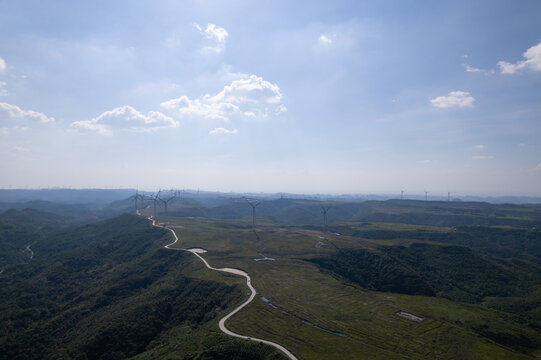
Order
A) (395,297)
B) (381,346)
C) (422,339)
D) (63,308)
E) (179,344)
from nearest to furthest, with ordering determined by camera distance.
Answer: (381,346) < (422,339) < (179,344) < (395,297) < (63,308)

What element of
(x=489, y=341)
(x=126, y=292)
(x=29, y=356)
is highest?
(x=489, y=341)

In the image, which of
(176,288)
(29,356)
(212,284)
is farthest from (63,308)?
(212,284)

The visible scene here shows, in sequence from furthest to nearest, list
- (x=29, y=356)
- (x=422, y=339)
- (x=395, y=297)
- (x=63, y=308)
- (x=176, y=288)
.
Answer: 1. (x=63, y=308)
2. (x=176, y=288)
3. (x=395, y=297)
4. (x=29, y=356)
5. (x=422, y=339)

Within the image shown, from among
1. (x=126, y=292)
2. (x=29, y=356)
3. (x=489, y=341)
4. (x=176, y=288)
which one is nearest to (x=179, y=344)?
(x=176, y=288)

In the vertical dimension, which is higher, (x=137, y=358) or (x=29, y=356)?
(x=137, y=358)

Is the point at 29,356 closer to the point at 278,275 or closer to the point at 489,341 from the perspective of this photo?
the point at 278,275

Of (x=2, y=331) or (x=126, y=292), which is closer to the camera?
(x=2, y=331)

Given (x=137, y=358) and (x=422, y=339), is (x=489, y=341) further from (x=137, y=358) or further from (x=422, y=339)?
(x=137, y=358)

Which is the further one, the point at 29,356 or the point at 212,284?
the point at 212,284

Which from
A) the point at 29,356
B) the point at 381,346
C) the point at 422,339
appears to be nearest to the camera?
the point at 381,346
